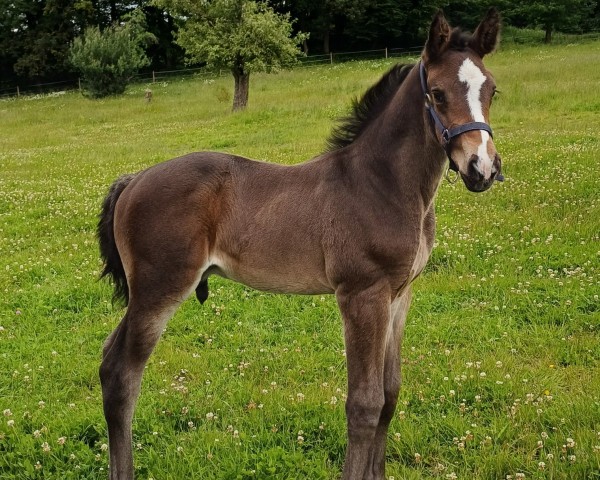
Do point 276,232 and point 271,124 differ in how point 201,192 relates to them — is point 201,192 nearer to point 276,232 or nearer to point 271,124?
point 276,232

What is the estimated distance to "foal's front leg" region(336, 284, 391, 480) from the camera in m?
3.56

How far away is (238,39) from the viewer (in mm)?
26953

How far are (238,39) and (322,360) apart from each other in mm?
24219

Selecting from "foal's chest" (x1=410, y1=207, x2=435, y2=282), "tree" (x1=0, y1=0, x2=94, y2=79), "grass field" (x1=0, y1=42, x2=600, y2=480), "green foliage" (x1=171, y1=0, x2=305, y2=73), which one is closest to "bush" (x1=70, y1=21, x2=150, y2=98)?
"green foliage" (x1=171, y1=0, x2=305, y2=73)

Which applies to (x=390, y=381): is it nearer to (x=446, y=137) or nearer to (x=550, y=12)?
(x=446, y=137)

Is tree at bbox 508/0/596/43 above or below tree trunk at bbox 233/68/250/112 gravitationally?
above

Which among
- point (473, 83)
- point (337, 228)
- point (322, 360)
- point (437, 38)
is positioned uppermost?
point (437, 38)

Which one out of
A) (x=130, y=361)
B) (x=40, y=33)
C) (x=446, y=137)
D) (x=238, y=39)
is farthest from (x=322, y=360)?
(x=40, y=33)

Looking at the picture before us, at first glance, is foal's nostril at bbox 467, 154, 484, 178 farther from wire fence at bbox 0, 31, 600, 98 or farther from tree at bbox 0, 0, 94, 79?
tree at bbox 0, 0, 94, 79

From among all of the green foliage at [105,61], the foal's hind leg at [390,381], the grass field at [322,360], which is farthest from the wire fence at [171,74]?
the foal's hind leg at [390,381]

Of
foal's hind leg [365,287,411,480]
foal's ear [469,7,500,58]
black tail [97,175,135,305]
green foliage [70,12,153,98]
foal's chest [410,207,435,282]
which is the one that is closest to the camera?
foal's ear [469,7,500,58]

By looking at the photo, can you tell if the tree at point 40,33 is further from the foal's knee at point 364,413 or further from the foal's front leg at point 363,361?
the foal's knee at point 364,413

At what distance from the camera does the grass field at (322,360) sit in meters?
4.23

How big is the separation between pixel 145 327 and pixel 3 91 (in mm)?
62267
